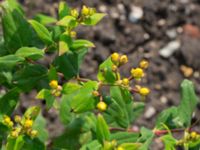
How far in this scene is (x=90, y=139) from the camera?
225 centimetres

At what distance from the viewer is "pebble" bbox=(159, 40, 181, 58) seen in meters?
3.84

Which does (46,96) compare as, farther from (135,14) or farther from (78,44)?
(135,14)

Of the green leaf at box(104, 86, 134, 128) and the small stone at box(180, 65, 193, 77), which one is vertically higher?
the green leaf at box(104, 86, 134, 128)

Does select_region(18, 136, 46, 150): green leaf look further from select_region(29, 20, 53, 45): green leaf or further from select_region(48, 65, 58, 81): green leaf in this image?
select_region(29, 20, 53, 45): green leaf

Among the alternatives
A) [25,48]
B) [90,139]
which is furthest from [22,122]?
[90,139]

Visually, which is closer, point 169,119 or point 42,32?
point 42,32

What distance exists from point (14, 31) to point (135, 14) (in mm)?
1975

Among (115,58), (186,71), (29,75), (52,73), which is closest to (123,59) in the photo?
(115,58)

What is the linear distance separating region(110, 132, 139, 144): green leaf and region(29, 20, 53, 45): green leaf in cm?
48

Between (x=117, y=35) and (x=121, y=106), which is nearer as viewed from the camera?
(x=121, y=106)

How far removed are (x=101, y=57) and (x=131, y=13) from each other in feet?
1.53

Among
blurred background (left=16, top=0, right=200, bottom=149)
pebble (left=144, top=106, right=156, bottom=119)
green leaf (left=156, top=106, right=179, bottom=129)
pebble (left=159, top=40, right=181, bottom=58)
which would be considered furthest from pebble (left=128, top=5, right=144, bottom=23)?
green leaf (left=156, top=106, right=179, bottom=129)

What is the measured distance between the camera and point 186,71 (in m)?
3.82

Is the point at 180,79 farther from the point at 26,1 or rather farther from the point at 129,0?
the point at 26,1
